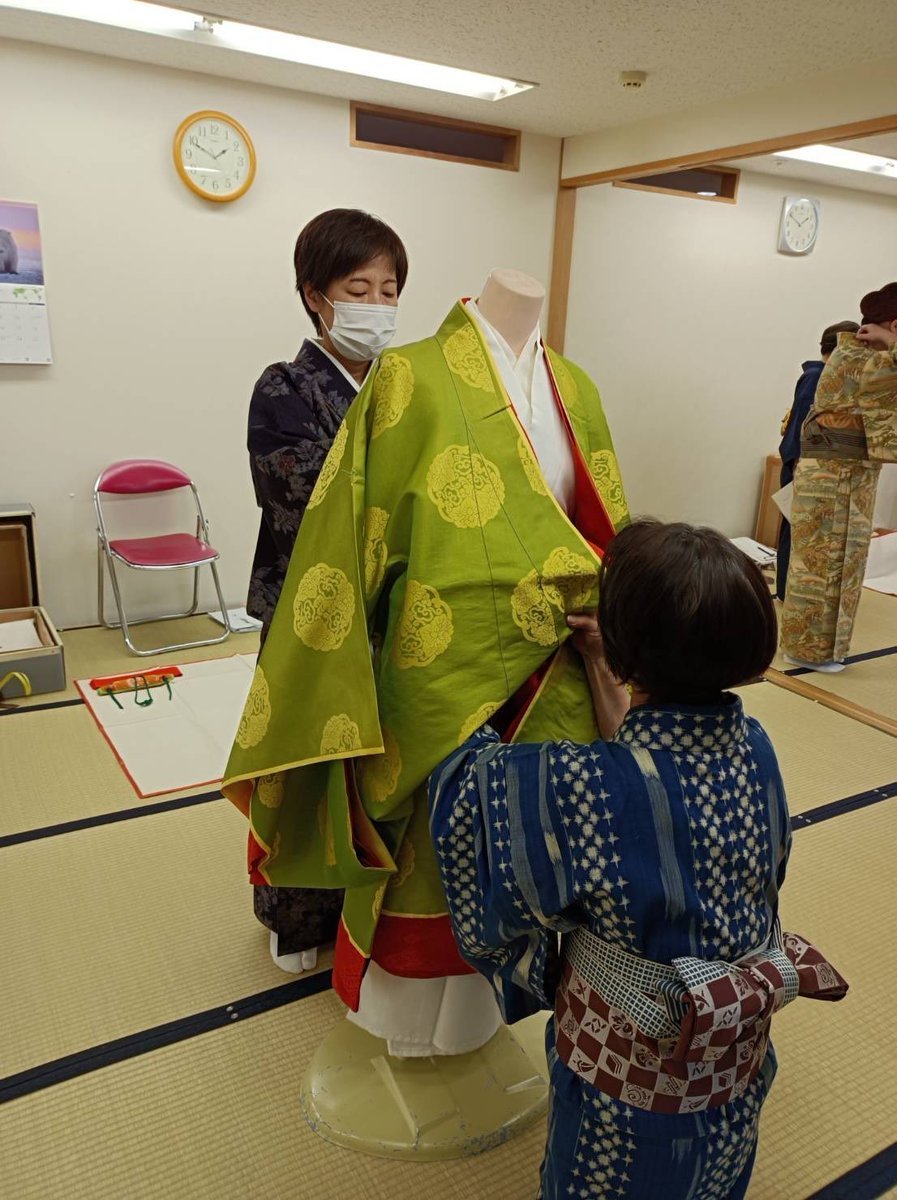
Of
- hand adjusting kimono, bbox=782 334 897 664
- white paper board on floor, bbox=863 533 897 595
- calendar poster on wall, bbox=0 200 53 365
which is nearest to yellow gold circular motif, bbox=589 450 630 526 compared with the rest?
hand adjusting kimono, bbox=782 334 897 664

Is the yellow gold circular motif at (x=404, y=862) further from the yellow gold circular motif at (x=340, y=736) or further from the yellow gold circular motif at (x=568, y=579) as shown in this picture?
the yellow gold circular motif at (x=568, y=579)

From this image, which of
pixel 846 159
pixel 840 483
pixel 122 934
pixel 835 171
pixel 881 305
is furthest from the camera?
pixel 835 171

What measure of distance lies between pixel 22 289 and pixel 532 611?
10.6 ft

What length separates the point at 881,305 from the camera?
349cm

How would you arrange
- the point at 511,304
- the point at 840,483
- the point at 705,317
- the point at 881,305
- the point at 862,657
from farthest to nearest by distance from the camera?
the point at 705,317 < the point at 862,657 < the point at 840,483 < the point at 881,305 < the point at 511,304

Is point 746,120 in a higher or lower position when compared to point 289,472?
higher

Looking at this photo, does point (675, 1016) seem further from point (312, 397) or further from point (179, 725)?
point (179, 725)

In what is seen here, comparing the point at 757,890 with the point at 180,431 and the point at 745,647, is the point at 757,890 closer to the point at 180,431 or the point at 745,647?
the point at 745,647

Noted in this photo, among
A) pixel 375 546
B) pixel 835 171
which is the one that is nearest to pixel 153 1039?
pixel 375 546

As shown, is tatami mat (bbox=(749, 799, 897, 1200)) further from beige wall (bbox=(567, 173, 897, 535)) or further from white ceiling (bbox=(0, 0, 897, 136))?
beige wall (bbox=(567, 173, 897, 535))

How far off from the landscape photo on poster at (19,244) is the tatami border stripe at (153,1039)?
118 inches

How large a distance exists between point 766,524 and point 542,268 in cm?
246

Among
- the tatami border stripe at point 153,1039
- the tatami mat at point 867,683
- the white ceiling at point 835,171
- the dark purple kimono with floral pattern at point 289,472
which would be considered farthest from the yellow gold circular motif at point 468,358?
the white ceiling at point 835,171

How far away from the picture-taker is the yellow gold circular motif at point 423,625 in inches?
45.6
